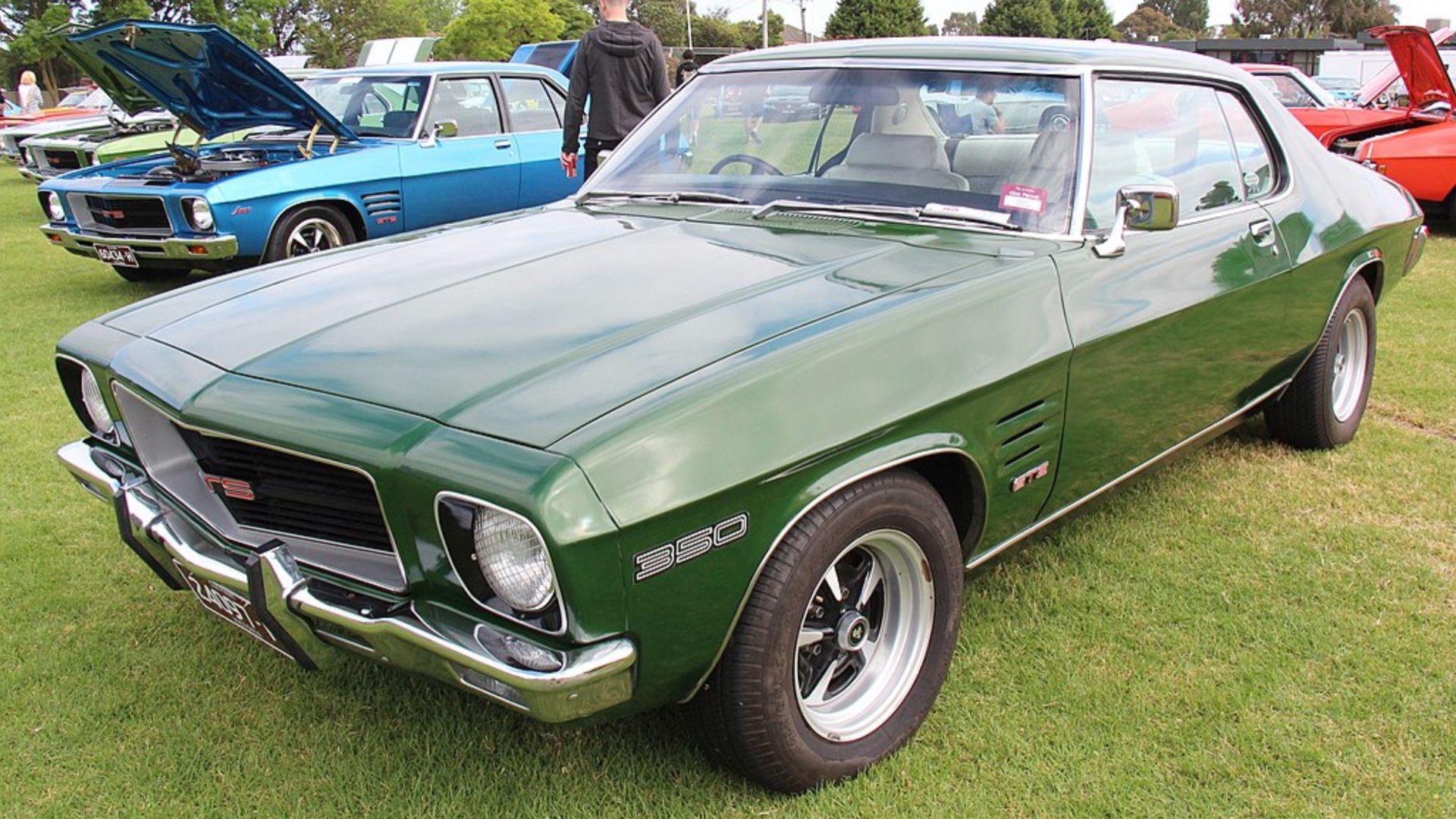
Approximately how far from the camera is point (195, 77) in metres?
6.38

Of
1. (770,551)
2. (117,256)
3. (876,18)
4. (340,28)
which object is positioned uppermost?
(770,551)

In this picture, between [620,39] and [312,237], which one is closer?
[620,39]

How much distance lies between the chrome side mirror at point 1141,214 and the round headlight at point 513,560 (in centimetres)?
167

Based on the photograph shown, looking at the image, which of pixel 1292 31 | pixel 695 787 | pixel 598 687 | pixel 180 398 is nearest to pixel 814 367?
pixel 598 687

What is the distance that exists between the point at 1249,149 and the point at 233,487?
3.17 m

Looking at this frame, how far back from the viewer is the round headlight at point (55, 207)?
7164mm

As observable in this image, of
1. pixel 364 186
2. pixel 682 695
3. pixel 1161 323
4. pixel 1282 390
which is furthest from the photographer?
pixel 364 186

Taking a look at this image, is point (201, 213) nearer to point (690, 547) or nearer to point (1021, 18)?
point (690, 547)

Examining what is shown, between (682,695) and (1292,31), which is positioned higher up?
(682,695)

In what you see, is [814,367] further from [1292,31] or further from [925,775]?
[1292,31]

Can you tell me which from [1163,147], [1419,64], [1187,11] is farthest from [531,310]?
[1187,11]

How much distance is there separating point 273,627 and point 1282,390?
328 centimetres

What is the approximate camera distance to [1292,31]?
8075cm

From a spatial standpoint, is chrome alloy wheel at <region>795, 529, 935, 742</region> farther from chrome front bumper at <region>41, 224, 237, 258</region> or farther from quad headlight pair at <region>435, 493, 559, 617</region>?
chrome front bumper at <region>41, 224, 237, 258</region>
